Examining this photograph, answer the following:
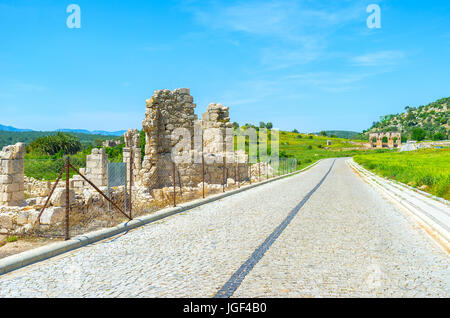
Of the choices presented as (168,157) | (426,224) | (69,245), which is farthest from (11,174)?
(426,224)

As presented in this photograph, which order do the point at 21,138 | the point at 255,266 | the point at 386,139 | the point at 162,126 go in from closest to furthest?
the point at 255,266 → the point at 162,126 → the point at 21,138 → the point at 386,139

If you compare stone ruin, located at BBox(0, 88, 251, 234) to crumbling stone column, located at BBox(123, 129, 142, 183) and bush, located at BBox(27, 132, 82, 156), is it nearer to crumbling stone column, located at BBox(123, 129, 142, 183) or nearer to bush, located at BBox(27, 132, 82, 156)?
crumbling stone column, located at BBox(123, 129, 142, 183)

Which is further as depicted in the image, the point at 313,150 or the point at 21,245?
the point at 313,150

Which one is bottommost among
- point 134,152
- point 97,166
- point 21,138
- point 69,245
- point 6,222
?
point 6,222

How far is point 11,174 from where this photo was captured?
12.4 m

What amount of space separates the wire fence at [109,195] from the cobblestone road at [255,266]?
137 centimetres

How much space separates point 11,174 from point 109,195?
3428 mm

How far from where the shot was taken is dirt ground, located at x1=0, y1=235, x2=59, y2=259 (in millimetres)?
6984

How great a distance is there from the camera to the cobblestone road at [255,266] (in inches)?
189

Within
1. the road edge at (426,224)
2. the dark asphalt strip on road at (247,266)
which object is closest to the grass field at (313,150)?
the road edge at (426,224)

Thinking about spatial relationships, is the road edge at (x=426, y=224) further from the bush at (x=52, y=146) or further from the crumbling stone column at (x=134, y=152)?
the bush at (x=52, y=146)

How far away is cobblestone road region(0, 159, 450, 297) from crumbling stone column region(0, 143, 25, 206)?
6132mm

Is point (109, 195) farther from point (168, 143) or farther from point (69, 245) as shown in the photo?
point (168, 143)
